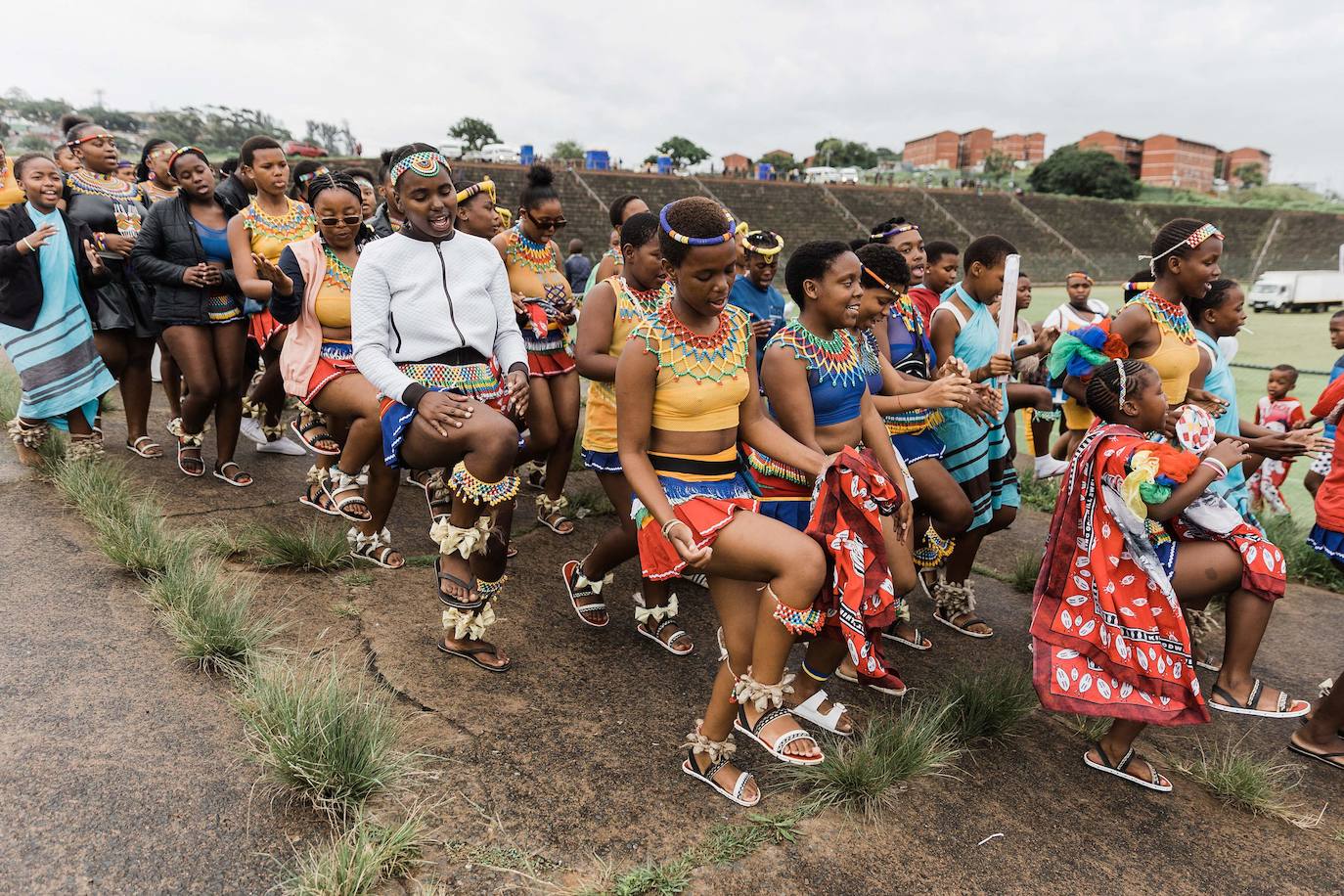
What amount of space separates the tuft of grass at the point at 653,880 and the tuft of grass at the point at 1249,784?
1921 mm

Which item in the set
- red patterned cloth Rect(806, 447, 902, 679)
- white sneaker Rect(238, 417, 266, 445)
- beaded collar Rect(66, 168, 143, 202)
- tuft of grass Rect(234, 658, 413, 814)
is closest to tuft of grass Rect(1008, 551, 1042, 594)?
red patterned cloth Rect(806, 447, 902, 679)

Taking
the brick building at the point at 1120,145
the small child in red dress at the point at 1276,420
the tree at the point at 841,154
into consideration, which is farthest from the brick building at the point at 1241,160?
the small child in red dress at the point at 1276,420

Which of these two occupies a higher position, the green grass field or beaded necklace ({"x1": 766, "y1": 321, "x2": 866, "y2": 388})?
beaded necklace ({"x1": 766, "y1": 321, "x2": 866, "y2": 388})

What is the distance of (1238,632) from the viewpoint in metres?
3.19

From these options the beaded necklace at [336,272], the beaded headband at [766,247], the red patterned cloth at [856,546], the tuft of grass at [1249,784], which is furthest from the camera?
the beaded necklace at [336,272]

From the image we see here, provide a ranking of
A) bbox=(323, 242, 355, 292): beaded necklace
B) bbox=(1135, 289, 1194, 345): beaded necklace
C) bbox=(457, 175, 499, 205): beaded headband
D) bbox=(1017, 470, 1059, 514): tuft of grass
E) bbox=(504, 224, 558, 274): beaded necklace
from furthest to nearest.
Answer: bbox=(1017, 470, 1059, 514): tuft of grass
bbox=(504, 224, 558, 274): beaded necklace
bbox=(323, 242, 355, 292): beaded necklace
bbox=(1135, 289, 1194, 345): beaded necklace
bbox=(457, 175, 499, 205): beaded headband

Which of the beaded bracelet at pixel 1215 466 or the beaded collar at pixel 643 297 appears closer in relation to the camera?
the beaded bracelet at pixel 1215 466

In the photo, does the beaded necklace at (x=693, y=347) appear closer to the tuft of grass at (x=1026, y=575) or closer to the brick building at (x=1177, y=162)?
the tuft of grass at (x=1026, y=575)

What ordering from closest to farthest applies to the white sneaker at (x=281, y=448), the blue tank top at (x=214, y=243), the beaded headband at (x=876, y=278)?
the beaded headband at (x=876, y=278) < the blue tank top at (x=214, y=243) < the white sneaker at (x=281, y=448)

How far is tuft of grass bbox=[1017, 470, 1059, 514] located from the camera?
6.56 metres

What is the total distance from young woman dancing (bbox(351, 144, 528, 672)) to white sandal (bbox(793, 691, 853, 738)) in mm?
1169

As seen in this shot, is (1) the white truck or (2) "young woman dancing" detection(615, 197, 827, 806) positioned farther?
(1) the white truck

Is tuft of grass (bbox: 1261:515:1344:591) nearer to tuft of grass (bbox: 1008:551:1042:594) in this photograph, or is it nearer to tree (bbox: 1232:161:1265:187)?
tuft of grass (bbox: 1008:551:1042:594)

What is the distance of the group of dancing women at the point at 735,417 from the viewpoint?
101 inches
